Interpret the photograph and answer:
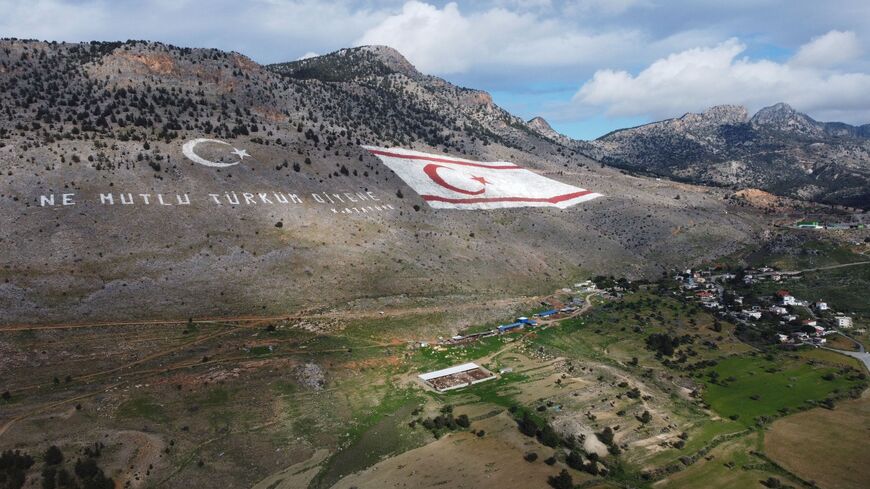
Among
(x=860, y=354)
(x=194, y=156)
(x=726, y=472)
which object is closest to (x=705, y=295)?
(x=860, y=354)

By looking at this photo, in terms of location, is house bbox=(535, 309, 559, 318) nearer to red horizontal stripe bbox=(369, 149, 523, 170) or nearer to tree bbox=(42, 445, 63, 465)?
tree bbox=(42, 445, 63, 465)

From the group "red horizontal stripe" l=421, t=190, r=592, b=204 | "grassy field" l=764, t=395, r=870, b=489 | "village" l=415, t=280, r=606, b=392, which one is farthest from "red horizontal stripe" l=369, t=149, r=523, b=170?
"grassy field" l=764, t=395, r=870, b=489

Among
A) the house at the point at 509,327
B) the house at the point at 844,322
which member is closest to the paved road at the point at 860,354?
the house at the point at 844,322

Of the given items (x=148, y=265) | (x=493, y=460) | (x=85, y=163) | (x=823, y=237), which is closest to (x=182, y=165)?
(x=85, y=163)

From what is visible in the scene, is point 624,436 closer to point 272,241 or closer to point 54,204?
point 272,241

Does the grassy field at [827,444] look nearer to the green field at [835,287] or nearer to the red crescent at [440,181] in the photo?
the green field at [835,287]

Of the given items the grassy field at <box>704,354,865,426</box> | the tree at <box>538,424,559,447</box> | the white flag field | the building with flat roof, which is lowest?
the grassy field at <box>704,354,865,426</box>
